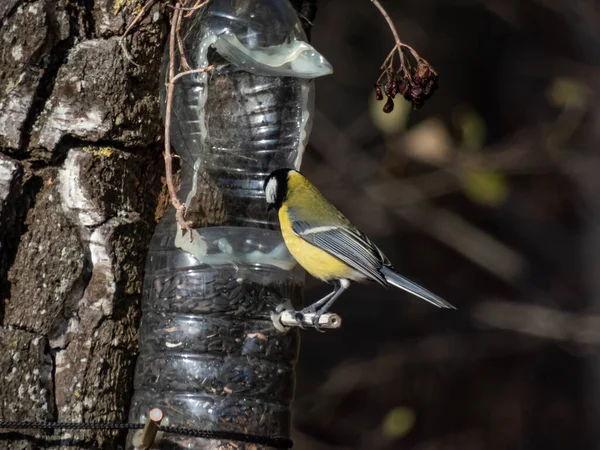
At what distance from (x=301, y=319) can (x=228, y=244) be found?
340mm

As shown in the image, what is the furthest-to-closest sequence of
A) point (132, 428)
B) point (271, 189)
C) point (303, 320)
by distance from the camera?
point (271, 189) → point (303, 320) → point (132, 428)

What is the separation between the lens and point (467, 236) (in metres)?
6.67

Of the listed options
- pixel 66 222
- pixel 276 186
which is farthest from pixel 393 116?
pixel 66 222

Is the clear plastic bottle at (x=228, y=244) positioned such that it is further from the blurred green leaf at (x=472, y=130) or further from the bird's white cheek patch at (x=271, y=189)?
the blurred green leaf at (x=472, y=130)

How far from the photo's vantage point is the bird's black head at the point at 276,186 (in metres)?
3.05

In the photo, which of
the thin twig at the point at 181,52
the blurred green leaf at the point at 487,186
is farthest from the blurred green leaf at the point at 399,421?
the thin twig at the point at 181,52

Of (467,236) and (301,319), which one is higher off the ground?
(301,319)

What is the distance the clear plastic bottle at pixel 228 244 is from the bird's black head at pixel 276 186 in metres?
0.11

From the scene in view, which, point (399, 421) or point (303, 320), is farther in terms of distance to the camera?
point (399, 421)

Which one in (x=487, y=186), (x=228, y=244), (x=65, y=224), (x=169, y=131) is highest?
(x=169, y=131)

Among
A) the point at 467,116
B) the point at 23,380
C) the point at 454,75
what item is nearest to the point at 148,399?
the point at 23,380

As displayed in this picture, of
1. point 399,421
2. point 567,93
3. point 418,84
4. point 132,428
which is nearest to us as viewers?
point 132,428

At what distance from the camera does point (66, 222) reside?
266 cm

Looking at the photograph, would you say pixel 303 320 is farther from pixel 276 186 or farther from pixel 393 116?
pixel 393 116
